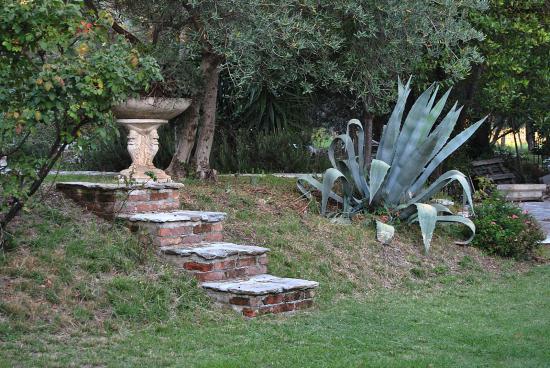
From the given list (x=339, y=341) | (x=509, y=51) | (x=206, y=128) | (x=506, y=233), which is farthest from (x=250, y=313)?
(x=509, y=51)

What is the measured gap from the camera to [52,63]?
5832 mm

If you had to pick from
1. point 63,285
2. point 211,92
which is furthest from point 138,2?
point 63,285

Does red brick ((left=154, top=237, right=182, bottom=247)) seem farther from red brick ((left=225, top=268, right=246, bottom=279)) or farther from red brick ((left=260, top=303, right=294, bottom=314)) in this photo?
red brick ((left=260, top=303, right=294, bottom=314))

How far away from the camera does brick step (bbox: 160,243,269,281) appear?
7.18 metres

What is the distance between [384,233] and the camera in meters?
9.52

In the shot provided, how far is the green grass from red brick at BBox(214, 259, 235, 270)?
2.41ft

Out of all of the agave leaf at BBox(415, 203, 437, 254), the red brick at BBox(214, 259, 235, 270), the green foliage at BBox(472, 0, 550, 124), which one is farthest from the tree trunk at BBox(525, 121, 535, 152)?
the red brick at BBox(214, 259, 235, 270)

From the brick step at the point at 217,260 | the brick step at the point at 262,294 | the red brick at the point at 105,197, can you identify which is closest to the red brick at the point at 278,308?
the brick step at the point at 262,294

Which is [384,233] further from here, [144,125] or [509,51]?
[509,51]

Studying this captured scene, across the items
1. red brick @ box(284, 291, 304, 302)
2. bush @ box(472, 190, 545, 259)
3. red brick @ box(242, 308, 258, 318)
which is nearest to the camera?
red brick @ box(242, 308, 258, 318)

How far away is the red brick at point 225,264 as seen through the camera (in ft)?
23.8

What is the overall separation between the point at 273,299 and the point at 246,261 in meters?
0.69

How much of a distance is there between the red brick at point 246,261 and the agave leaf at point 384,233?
7.74ft

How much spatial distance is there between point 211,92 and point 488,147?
39.5ft
